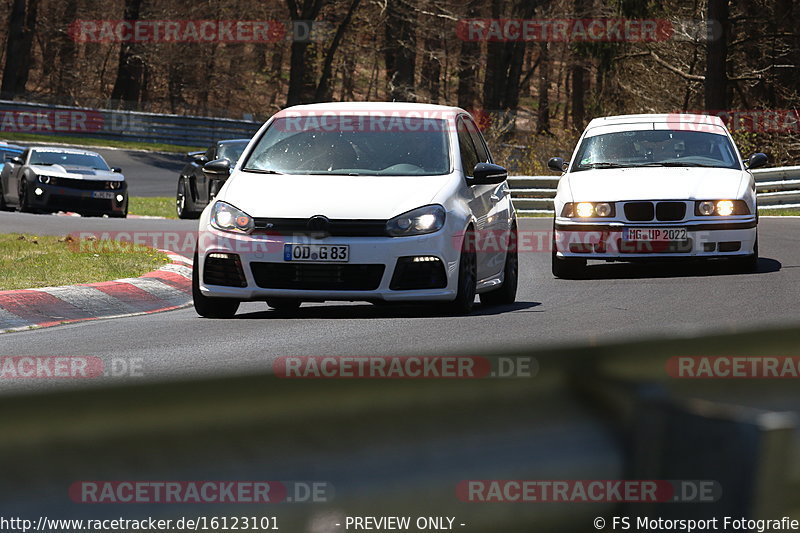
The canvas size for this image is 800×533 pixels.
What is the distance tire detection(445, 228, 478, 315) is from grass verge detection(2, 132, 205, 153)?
126 ft

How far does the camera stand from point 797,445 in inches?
72.1

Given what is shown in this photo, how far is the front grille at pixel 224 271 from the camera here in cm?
919

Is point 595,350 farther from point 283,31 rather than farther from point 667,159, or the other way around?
point 283,31

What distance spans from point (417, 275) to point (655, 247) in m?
4.13

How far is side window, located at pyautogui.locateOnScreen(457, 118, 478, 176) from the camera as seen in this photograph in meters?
10.4

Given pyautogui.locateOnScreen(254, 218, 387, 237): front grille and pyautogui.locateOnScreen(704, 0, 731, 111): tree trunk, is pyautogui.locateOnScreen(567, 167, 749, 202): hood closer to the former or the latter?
pyautogui.locateOnScreen(254, 218, 387, 237): front grille

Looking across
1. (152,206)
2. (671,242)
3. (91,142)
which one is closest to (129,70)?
(91,142)

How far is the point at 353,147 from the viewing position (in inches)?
401

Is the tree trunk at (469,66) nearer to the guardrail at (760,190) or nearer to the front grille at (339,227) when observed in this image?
the guardrail at (760,190)

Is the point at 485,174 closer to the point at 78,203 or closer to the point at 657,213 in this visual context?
the point at 657,213

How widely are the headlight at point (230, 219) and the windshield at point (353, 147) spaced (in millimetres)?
734

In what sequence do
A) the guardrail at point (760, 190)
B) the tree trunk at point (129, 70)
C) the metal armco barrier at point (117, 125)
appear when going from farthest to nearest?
the tree trunk at point (129, 70) < the metal armco barrier at point (117, 125) < the guardrail at point (760, 190)

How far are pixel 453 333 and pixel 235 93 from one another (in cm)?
6755

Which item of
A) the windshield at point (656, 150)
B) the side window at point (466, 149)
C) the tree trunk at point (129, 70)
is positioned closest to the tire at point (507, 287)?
the side window at point (466, 149)
